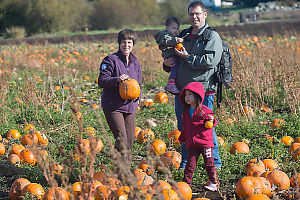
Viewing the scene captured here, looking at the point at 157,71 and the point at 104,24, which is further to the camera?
the point at 104,24

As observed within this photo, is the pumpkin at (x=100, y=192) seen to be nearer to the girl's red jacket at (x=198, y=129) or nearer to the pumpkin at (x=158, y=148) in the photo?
the girl's red jacket at (x=198, y=129)

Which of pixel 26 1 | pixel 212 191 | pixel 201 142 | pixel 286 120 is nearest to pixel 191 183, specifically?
pixel 212 191

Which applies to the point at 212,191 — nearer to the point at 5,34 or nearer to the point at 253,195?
the point at 253,195

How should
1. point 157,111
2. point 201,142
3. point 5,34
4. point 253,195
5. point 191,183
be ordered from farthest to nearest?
1. point 5,34
2. point 157,111
3. point 191,183
4. point 201,142
5. point 253,195

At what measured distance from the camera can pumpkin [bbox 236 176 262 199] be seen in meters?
3.26

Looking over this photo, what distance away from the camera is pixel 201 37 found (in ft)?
13.0

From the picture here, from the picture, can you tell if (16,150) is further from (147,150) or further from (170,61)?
(147,150)

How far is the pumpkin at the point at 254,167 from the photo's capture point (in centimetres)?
375

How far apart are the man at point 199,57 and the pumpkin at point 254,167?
34 centimetres

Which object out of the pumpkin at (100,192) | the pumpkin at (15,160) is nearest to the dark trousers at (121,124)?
the pumpkin at (100,192)

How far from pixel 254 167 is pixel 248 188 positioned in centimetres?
54

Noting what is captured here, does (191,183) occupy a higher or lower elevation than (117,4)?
lower

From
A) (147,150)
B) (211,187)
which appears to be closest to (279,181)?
(211,187)

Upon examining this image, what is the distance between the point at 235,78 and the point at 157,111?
1.64 m
